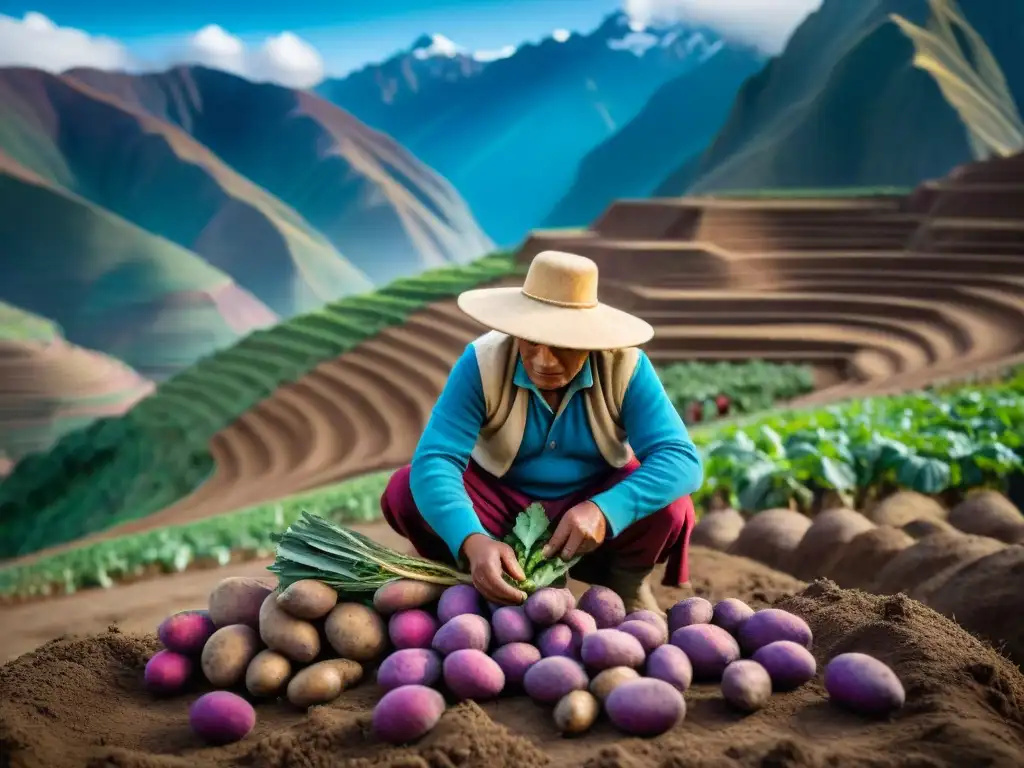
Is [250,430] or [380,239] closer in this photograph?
[250,430]

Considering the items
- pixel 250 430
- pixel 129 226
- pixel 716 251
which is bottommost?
pixel 250 430

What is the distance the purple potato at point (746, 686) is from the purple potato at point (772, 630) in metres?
0.19

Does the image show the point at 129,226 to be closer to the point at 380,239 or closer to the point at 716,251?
the point at 380,239

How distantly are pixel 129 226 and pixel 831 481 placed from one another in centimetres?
2816

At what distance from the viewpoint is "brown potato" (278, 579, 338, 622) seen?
6.73ft

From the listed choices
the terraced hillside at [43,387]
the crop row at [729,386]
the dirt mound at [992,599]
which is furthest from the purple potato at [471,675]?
the terraced hillside at [43,387]

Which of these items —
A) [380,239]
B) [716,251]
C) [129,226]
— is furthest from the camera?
[380,239]

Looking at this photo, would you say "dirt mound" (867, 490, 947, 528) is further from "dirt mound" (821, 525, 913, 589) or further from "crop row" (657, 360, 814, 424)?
"crop row" (657, 360, 814, 424)

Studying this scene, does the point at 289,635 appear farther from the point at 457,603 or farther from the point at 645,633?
the point at 645,633

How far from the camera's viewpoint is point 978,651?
2010mm

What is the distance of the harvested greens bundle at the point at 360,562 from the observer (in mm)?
2145

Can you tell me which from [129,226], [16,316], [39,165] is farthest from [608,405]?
[39,165]

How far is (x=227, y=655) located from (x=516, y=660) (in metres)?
0.63

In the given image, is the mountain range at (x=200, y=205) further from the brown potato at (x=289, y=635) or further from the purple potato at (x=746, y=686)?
the purple potato at (x=746, y=686)
